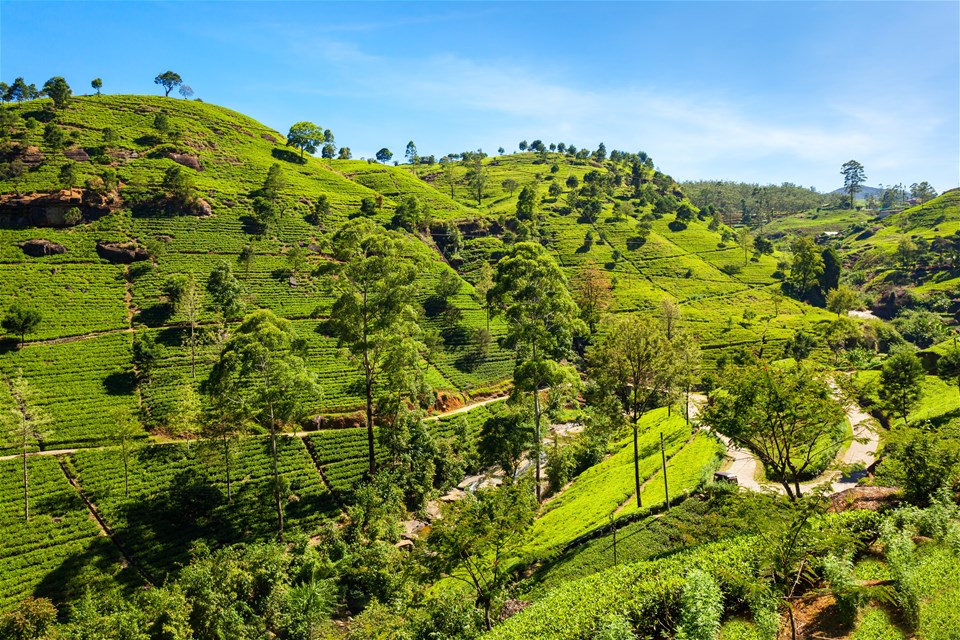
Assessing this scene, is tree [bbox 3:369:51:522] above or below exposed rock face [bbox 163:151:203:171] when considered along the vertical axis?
below

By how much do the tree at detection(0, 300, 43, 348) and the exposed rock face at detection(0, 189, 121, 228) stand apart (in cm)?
3236

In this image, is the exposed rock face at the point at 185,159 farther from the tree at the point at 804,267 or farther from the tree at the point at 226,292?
the tree at the point at 804,267

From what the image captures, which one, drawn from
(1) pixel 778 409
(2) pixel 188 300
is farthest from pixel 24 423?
(1) pixel 778 409

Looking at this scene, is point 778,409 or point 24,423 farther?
point 24,423

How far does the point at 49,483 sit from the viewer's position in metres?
39.6

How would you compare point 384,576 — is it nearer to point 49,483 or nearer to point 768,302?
point 49,483

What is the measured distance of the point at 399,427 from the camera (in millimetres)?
48500

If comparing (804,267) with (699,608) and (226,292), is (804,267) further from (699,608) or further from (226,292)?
(226,292)

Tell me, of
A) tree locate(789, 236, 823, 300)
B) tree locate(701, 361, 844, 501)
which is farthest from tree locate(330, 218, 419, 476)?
tree locate(789, 236, 823, 300)

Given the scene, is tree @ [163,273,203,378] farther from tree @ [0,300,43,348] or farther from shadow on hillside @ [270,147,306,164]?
shadow on hillside @ [270,147,306,164]

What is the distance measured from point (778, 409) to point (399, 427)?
38060 millimetres

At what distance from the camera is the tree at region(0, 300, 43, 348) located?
173 ft

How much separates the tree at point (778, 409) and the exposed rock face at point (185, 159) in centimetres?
12794

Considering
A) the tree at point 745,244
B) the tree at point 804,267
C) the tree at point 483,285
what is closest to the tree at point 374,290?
the tree at point 483,285
